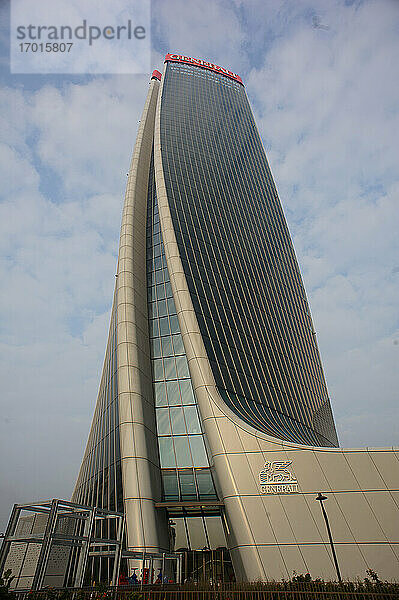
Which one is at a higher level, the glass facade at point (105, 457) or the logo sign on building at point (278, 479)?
the glass facade at point (105, 457)

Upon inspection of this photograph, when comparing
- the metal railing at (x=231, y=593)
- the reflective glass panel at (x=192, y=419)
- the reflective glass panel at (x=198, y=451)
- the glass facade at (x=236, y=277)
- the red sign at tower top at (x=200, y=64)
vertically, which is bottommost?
the metal railing at (x=231, y=593)

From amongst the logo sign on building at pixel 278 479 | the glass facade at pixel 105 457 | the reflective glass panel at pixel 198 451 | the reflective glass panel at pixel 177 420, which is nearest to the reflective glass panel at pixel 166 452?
the reflective glass panel at pixel 177 420

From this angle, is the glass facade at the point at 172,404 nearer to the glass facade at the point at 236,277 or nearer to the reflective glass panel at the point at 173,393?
the reflective glass panel at the point at 173,393

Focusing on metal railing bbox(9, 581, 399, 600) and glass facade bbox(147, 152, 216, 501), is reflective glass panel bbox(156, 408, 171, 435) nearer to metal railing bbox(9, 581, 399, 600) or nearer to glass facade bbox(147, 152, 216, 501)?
glass facade bbox(147, 152, 216, 501)

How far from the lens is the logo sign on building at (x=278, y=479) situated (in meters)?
20.5

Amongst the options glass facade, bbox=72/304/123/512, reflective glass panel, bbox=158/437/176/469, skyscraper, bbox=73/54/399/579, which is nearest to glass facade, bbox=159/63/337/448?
reflective glass panel, bbox=158/437/176/469

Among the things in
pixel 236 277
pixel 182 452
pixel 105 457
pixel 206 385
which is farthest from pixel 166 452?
pixel 236 277

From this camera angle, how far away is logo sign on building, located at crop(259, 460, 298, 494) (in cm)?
2055

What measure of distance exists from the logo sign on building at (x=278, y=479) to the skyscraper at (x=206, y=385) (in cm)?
5

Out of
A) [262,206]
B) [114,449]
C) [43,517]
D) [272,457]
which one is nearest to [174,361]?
[114,449]

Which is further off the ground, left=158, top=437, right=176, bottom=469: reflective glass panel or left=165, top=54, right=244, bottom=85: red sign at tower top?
left=165, top=54, right=244, bottom=85: red sign at tower top

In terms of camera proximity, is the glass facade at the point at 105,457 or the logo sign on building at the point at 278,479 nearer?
the logo sign on building at the point at 278,479

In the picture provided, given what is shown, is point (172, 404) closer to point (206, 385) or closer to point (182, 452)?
point (182, 452)

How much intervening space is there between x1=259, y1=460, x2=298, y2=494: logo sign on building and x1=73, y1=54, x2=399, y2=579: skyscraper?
0.05 metres
